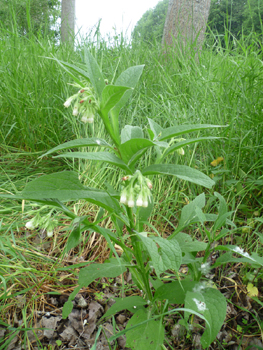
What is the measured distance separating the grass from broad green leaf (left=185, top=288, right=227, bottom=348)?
40 cm

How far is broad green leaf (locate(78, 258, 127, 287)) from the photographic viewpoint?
858 mm

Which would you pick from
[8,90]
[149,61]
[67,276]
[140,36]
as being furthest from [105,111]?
[140,36]

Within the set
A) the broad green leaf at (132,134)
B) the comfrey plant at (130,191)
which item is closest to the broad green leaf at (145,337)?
the comfrey plant at (130,191)

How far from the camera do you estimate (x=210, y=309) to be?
0.77 metres

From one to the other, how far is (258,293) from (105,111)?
107 centimetres

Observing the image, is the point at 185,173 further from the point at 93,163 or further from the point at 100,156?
the point at 93,163

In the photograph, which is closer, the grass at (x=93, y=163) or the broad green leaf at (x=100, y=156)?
the broad green leaf at (x=100, y=156)

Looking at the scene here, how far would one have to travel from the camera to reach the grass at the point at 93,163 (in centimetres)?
125

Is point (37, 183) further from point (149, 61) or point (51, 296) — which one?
point (149, 61)

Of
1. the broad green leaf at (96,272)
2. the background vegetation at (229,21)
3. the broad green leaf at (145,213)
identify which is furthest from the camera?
the background vegetation at (229,21)

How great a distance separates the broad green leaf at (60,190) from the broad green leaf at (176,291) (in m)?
0.38

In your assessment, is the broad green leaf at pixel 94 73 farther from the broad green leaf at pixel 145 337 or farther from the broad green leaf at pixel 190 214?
the broad green leaf at pixel 145 337

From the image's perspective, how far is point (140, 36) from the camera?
11.7ft

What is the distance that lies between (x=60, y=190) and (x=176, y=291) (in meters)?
0.54
